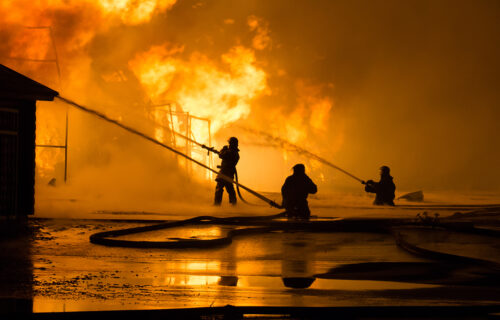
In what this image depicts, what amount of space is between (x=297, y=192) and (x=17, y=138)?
632cm

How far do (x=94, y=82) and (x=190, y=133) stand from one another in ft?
15.5

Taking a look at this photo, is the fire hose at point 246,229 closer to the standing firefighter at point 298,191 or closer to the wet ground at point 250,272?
the wet ground at point 250,272

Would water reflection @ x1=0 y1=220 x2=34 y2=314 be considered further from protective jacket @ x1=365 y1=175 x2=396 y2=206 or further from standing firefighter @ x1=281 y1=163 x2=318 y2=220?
protective jacket @ x1=365 y1=175 x2=396 y2=206

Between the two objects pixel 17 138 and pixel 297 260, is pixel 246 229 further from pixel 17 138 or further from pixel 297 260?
pixel 17 138

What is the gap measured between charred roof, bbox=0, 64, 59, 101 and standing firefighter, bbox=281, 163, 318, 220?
224 inches

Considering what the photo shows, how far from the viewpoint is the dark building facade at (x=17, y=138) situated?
14.1 m

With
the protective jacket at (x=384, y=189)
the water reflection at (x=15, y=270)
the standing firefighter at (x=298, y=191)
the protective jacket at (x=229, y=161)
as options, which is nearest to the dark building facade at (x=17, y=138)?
the water reflection at (x=15, y=270)

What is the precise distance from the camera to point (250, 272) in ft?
29.1

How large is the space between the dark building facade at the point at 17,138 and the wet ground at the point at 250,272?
3.49 feet

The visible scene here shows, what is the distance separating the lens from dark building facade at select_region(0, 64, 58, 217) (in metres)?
14.1

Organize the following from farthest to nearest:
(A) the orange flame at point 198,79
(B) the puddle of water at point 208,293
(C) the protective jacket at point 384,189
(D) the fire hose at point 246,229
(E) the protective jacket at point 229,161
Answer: (A) the orange flame at point 198,79, (C) the protective jacket at point 384,189, (E) the protective jacket at point 229,161, (D) the fire hose at point 246,229, (B) the puddle of water at point 208,293

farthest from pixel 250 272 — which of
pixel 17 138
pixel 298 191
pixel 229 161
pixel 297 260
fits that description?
pixel 229 161

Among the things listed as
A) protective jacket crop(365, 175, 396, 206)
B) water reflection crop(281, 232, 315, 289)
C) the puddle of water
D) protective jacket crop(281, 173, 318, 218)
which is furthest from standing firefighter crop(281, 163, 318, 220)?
→ the puddle of water

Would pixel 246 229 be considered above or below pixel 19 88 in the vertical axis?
below
